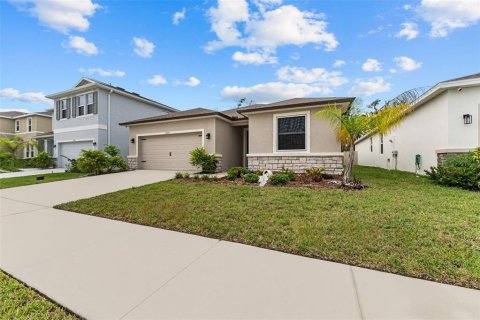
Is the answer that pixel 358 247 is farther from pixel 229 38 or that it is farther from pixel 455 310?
pixel 229 38

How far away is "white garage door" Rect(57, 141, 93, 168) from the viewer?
15853mm

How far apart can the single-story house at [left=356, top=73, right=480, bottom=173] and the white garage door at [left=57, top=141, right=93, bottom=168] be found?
19847mm

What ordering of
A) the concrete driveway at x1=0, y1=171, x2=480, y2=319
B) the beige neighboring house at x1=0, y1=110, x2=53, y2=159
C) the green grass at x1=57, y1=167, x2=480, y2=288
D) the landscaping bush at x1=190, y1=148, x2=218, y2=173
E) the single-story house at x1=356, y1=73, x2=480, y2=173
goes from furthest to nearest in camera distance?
the beige neighboring house at x1=0, y1=110, x2=53, y2=159 → the landscaping bush at x1=190, y1=148, x2=218, y2=173 → the single-story house at x1=356, y1=73, x2=480, y2=173 → the green grass at x1=57, y1=167, x2=480, y2=288 → the concrete driveway at x1=0, y1=171, x2=480, y2=319

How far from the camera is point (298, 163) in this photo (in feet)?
32.4

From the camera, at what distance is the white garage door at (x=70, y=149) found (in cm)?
1585

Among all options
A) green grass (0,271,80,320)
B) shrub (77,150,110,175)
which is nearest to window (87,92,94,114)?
shrub (77,150,110,175)

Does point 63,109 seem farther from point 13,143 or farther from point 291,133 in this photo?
point 291,133

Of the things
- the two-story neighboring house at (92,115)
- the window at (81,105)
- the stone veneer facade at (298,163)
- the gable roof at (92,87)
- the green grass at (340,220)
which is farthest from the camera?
the window at (81,105)

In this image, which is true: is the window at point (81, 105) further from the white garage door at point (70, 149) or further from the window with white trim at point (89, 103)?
the white garage door at point (70, 149)

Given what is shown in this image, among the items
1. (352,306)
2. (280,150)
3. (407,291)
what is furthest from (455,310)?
(280,150)

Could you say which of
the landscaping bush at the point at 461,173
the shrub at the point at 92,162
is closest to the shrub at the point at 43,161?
the shrub at the point at 92,162

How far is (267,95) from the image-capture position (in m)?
29.2

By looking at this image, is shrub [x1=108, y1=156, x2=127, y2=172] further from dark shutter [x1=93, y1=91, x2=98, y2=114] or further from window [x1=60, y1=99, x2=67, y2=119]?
window [x1=60, y1=99, x2=67, y2=119]

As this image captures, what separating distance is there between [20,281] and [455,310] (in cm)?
436
